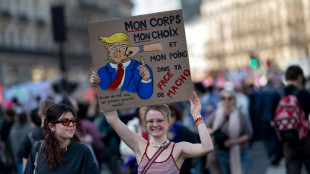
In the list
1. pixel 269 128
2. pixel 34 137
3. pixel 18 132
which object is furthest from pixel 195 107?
pixel 269 128

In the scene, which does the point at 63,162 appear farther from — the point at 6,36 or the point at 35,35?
the point at 35,35

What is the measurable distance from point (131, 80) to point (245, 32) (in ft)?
385

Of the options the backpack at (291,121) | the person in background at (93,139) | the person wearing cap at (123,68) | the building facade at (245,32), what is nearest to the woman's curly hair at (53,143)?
the person wearing cap at (123,68)

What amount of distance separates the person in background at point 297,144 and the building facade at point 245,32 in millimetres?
95211

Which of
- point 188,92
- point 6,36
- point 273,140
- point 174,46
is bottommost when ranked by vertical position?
point 273,140

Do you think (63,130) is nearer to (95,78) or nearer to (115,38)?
(95,78)

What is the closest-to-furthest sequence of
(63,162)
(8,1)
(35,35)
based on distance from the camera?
(63,162) → (8,1) → (35,35)

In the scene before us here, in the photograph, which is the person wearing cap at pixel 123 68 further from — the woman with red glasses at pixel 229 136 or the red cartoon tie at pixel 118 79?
the woman with red glasses at pixel 229 136

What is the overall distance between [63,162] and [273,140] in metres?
9.36

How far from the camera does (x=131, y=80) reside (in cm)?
504

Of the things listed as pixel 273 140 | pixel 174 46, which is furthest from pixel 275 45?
pixel 174 46

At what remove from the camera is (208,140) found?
183 inches

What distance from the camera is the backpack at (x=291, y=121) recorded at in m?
7.08

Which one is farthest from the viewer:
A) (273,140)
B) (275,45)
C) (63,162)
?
(275,45)
